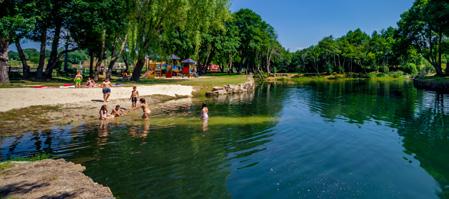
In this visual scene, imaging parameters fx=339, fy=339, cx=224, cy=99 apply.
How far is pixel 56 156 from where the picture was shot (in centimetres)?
1212

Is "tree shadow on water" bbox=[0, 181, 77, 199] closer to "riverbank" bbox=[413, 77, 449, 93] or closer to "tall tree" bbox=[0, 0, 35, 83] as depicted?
"tall tree" bbox=[0, 0, 35, 83]

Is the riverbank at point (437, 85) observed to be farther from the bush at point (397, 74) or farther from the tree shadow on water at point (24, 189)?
the tree shadow on water at point (24, 189)

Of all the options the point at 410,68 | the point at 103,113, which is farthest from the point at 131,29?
the point at 410,68

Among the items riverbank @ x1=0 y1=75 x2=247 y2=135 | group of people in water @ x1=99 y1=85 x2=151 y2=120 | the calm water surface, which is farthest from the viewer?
group of people in water @ x1=99 y1=85 x2=151 y2=120

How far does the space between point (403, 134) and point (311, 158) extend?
24.6ft

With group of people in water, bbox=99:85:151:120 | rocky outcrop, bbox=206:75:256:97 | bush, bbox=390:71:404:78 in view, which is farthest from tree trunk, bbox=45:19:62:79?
bush, bbox=390:71:404:78

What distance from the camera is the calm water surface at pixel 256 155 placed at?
9.46 metres

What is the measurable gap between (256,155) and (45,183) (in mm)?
7235

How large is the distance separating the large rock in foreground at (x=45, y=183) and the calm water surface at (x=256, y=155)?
95 cm

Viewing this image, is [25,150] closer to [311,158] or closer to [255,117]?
[311,158]

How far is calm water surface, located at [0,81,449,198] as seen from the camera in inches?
372

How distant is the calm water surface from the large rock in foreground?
0.95 m

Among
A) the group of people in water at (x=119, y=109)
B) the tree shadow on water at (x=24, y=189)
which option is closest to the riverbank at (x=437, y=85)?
the group of people in water at (x=119, y=109)

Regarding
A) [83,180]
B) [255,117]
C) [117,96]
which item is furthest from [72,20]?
[83,180]
